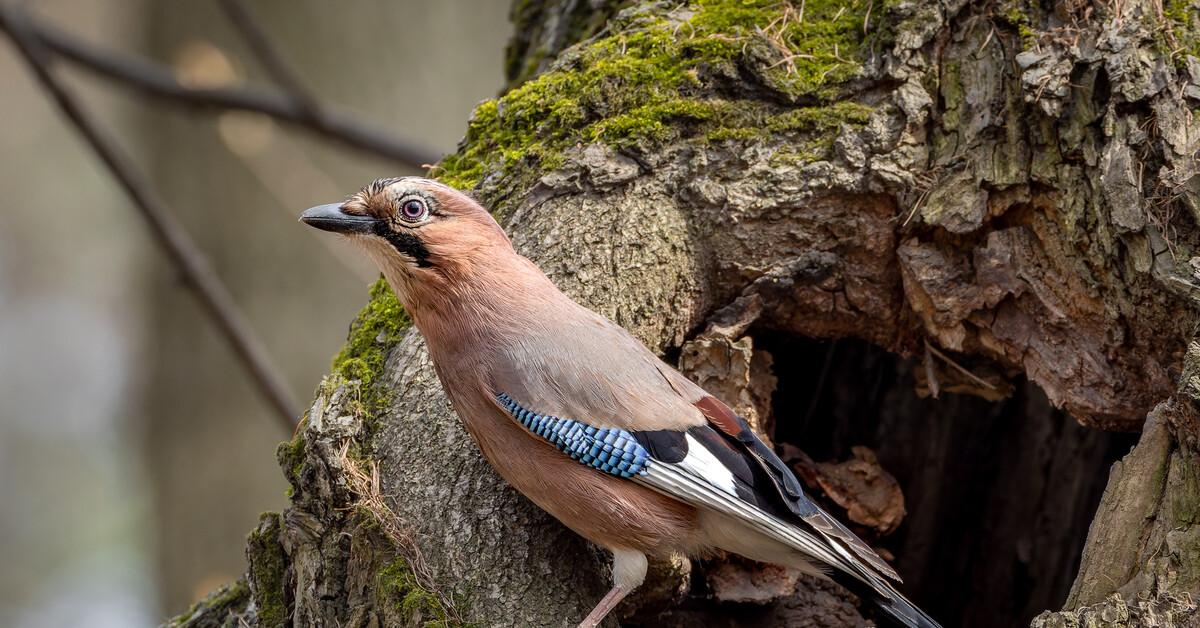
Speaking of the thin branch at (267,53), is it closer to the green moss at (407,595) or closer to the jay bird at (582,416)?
the jay bird at (582,416)

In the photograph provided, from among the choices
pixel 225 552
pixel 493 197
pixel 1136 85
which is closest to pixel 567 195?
Answer: pixel 493 197

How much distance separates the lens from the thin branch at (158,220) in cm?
469

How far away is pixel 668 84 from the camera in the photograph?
389cm

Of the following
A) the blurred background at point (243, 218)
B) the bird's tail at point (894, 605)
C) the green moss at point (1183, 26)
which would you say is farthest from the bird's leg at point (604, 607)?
the blurred background at point (243, 218)

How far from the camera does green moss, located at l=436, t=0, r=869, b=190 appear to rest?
383 centimetres

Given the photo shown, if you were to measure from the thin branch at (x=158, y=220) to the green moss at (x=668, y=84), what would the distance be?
164cm

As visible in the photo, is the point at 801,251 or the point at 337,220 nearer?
the point at 337,220

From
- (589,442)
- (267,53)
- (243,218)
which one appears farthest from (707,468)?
(243,218)

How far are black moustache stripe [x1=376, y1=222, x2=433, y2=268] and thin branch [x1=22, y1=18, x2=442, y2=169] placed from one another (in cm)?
217

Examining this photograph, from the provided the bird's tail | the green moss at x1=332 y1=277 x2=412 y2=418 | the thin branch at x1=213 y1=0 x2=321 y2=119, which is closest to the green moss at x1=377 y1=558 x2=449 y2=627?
the green moss at x1=332 y1=277 x2=412 y2=418

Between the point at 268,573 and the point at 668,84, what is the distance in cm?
244

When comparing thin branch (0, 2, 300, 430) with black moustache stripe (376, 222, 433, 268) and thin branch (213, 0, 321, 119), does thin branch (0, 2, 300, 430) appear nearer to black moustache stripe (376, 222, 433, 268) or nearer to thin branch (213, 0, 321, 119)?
thin branch (213, 0, 321, 119)

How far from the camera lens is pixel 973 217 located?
11.9ft

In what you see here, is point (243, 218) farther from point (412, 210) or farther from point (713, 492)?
point (713, 492)
